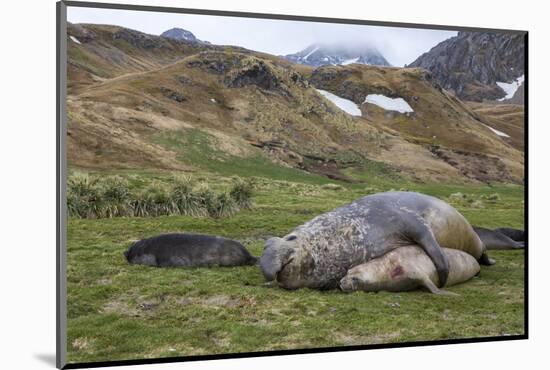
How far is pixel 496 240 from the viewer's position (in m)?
10.7

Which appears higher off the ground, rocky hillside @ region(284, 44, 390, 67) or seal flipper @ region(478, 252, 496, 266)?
rocky hillside @ region(284, 44, 390, 67)

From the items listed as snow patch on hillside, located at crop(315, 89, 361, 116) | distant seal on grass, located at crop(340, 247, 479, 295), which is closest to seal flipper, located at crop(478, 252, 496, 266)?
distant seal on grass, located at crop(340, 247, 479, 295)

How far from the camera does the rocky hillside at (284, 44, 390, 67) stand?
10008mm

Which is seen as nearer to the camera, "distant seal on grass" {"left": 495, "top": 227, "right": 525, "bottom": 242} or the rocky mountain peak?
the rocky mountain peak

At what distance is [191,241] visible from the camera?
31.3 ft

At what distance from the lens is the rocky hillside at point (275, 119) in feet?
32.7

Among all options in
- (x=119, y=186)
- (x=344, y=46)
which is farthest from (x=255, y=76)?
(x=119, y=186)

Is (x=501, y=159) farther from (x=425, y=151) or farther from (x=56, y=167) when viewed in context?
(x=56, y=167)

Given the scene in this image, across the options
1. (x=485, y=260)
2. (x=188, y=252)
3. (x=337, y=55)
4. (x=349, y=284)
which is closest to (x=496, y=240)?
(x=485, y=260)

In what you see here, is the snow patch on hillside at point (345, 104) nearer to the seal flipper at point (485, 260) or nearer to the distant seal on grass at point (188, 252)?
the distant seal on grass at point (188, 252)

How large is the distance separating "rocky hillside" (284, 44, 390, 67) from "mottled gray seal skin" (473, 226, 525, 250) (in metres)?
3.32

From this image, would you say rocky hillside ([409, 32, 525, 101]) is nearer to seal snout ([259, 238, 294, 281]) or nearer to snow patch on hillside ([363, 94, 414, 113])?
snow patch on hillside ([363, 94, 414, 113])

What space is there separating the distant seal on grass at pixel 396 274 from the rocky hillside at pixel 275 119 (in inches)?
70.5

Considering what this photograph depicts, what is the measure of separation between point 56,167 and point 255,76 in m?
4.65
